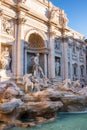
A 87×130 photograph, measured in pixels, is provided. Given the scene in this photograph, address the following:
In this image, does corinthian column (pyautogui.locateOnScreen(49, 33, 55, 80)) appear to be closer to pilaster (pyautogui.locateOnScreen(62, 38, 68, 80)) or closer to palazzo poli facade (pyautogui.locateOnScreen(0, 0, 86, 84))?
palazzo poli facade (pyautogui.locateOnScreen(0, 0, 86, 84))

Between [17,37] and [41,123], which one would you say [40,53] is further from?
[41,123]

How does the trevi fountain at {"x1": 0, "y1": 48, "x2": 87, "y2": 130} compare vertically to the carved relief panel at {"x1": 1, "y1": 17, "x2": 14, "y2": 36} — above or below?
below

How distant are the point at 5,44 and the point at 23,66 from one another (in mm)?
2434

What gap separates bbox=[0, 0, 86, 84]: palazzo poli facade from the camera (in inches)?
619

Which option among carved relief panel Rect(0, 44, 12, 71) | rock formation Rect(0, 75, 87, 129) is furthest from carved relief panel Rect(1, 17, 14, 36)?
rock formation Rect(0, 75, 87, 129)

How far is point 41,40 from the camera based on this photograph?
19.0m

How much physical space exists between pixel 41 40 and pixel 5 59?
5348 millimetres

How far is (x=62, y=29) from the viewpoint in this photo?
71.2 ft

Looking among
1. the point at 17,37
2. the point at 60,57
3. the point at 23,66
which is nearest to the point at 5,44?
the point at 17,37

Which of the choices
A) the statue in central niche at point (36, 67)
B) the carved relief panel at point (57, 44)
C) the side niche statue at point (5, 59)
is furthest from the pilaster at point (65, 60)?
the side niche statue at point (5, 59)

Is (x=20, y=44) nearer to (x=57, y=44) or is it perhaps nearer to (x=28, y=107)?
(x=57, y=44)

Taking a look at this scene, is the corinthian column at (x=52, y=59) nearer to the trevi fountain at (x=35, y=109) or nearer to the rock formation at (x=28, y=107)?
the trevi fountain at (x=35, y=109)

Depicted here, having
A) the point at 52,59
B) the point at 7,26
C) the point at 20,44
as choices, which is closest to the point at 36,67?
the point at 52,59

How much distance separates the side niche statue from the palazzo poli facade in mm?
275
